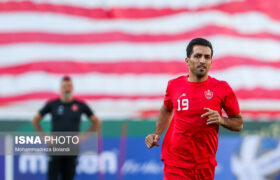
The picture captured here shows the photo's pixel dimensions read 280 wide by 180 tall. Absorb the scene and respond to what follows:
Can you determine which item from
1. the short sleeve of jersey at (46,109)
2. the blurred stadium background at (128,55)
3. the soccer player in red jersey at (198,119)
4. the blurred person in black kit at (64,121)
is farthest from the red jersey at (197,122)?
the blurred stadium background at (128,55)

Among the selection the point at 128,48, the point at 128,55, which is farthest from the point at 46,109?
the point at 128,48

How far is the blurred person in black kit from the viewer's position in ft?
21.7

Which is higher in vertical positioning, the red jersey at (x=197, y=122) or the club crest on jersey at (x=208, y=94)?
the club crest on jersey at (x=208, y=94)

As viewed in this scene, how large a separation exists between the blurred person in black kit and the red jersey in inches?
123

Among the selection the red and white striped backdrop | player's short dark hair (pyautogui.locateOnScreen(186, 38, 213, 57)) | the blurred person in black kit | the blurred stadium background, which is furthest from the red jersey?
the red and white striped backdrop

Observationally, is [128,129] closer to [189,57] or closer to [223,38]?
[223,38]

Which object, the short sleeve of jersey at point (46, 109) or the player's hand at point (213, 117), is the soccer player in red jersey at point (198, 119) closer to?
the player's hand at point (213, 117)

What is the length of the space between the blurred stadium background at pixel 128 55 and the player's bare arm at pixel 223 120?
3941mm

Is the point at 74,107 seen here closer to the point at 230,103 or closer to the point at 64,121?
the point at 64,121

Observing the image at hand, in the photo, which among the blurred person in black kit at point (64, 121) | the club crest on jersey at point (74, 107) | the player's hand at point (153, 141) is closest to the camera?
the player's hand at point (153, 141)

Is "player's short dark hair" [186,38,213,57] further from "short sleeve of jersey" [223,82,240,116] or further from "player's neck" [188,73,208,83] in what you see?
"short sleeve of jersey" [223,82,240,116]

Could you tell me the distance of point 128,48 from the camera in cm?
913

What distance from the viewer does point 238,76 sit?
29.5 feet

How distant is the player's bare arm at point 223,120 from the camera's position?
11.3 ft
